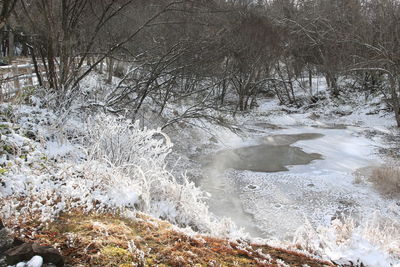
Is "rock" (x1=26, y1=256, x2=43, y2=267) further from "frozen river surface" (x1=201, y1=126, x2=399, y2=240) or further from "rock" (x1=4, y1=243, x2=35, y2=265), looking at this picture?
"frozen river surface" (x1=201, y1=126, x2=399, y2=240)

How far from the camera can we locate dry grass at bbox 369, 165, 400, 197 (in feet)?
31.6

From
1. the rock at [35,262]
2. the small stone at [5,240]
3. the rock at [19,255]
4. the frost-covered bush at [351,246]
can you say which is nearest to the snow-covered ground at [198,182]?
the frost-covered bush at [351,246]

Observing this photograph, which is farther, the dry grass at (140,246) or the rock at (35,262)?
the dry grass at (140,246)

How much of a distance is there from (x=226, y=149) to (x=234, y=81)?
1002 cm

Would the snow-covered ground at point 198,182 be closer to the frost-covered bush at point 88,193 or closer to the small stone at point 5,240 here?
the frost-covered bush at point 88,193

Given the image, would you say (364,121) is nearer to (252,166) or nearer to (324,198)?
(252,166)

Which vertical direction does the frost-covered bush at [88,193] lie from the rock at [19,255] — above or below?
below

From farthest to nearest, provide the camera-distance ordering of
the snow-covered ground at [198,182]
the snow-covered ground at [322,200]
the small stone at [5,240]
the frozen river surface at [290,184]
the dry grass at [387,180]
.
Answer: the dry grass at [387,180]
the frozen river surface at [290,184]
the snow-covered ground at [322,200]
the snow-covered ground at [198,182]
the small stone at [5,240]

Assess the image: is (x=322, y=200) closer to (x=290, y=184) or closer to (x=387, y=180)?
(x=290, y=184)

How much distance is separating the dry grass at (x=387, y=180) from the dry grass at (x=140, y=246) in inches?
294

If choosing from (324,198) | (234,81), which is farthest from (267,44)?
(324,198)

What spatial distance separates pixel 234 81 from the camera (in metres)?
24.0

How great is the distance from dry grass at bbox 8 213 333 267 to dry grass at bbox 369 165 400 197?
24.5ft

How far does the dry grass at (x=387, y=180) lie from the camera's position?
963 cm
